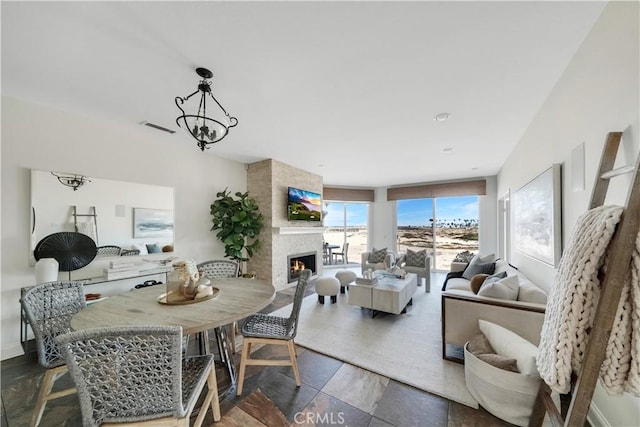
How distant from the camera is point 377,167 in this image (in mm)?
4852

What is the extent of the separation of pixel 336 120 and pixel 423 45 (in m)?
1.24

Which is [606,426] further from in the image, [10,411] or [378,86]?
[10,411]

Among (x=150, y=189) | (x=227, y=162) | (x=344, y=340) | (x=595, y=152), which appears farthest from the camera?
(x=227, y=162)

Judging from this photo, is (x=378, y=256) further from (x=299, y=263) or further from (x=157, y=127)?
(x=157, y=127)

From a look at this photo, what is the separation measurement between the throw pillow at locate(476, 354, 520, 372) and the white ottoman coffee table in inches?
51.9

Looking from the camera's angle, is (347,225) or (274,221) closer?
(274,221)

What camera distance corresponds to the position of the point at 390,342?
8.07 feet

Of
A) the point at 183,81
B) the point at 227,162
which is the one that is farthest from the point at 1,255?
the point at 227,162

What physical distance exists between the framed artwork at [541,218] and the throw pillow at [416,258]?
157 cm

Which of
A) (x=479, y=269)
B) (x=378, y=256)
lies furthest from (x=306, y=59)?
(x=378, y=256)

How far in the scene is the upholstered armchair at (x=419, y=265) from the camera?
14.3ft

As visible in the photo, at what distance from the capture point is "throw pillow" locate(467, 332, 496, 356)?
5.58 ft

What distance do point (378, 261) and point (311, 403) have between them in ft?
12.4

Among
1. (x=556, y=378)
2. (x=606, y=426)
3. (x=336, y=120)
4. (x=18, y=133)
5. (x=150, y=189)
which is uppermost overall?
(x=336, y=120)
